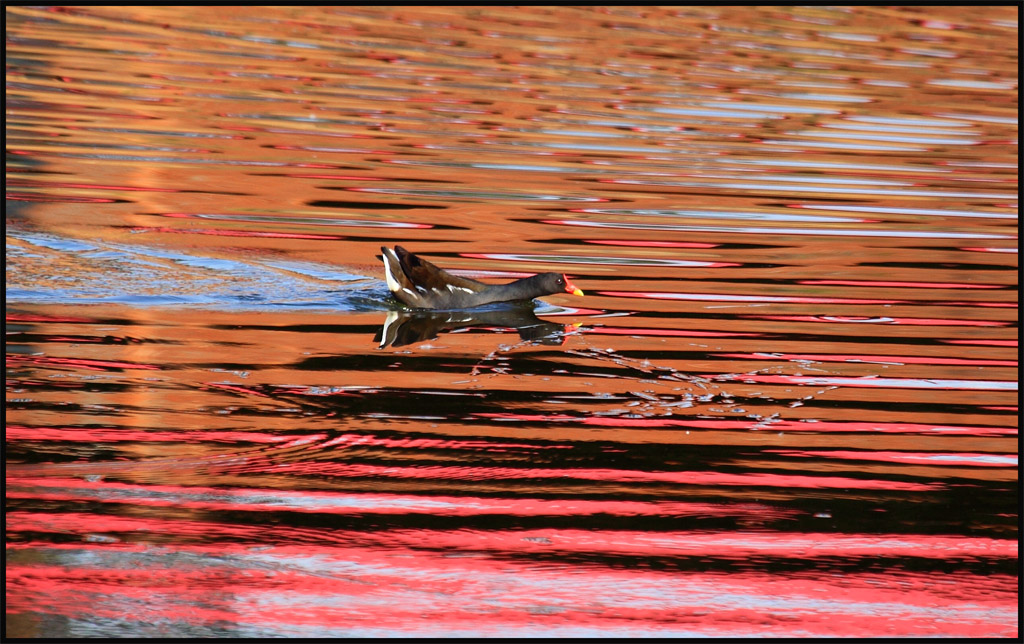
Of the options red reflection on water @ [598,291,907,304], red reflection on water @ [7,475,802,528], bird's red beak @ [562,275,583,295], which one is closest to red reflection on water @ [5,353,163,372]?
red reflection on water @ [7,475,802,528]

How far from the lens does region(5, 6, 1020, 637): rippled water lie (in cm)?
647

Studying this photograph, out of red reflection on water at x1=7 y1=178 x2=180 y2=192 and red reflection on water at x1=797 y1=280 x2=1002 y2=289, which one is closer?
red reflection on water at x1=797 y1=280 x2=1002 y2=289

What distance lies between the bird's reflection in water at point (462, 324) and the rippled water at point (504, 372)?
38mm

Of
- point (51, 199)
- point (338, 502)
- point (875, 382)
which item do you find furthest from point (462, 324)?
point (51, 199)

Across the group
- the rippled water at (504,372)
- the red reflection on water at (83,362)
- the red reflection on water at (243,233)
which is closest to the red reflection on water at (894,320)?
the rippled water at (504,372)

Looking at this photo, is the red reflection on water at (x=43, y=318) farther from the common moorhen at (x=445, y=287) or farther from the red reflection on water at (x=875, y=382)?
the red reflection on water at (x=875, y=382)

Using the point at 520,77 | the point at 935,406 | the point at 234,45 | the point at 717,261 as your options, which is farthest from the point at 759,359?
the point at 234,45

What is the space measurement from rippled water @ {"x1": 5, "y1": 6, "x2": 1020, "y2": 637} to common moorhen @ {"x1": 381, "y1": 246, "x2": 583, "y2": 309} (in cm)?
15

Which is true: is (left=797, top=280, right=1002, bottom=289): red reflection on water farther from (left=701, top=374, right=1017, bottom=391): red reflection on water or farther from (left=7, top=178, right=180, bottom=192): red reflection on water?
(left=7, top=178, right=180, bottom=192): red reflection on water

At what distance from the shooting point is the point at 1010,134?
21859 millimetres

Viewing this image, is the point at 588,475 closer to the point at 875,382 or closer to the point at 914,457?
the point at 914,457

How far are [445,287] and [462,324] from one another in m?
0.30

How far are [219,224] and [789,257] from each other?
17.0 feet

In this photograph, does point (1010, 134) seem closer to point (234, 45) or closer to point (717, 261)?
point (717, 261)
